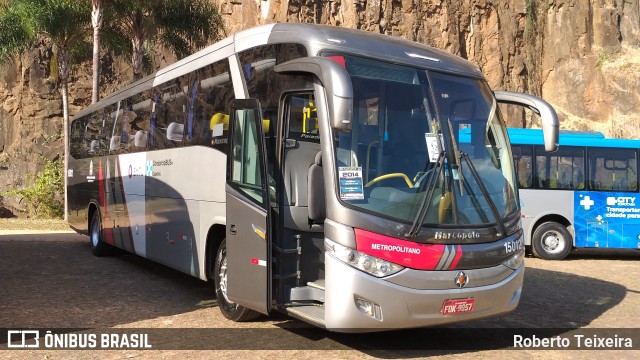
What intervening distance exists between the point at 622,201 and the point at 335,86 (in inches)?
477

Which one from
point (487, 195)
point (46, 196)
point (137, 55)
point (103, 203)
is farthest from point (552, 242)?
point (46, 196)

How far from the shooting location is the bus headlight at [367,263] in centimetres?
568

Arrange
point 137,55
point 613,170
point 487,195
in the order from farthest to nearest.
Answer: point 137,55, point 613,170, point 487,195

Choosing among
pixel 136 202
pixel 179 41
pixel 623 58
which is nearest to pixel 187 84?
pixel 136 202

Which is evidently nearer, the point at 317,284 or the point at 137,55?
the point at 317,284

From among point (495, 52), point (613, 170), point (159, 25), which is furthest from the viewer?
point (495, 52)

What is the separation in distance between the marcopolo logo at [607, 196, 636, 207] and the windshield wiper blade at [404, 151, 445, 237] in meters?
10.8

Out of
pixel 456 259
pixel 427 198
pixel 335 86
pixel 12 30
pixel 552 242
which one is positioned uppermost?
pixel 12 30

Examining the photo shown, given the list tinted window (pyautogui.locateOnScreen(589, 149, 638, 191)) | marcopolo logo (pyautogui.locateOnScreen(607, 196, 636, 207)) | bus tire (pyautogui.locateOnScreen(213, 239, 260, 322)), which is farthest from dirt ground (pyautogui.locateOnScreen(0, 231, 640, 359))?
tinted window (pyautogui.locateOnScreen(589, 149, 638, 191))

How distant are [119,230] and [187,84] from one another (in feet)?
13.4

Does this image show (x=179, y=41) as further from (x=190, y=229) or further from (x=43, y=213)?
(x=190, y=229)

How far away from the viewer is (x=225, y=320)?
7.74 metres

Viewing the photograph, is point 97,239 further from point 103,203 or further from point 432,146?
point 432,146

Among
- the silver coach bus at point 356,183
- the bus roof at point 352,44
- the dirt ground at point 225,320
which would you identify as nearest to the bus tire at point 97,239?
the dirt ground at point 225,320
